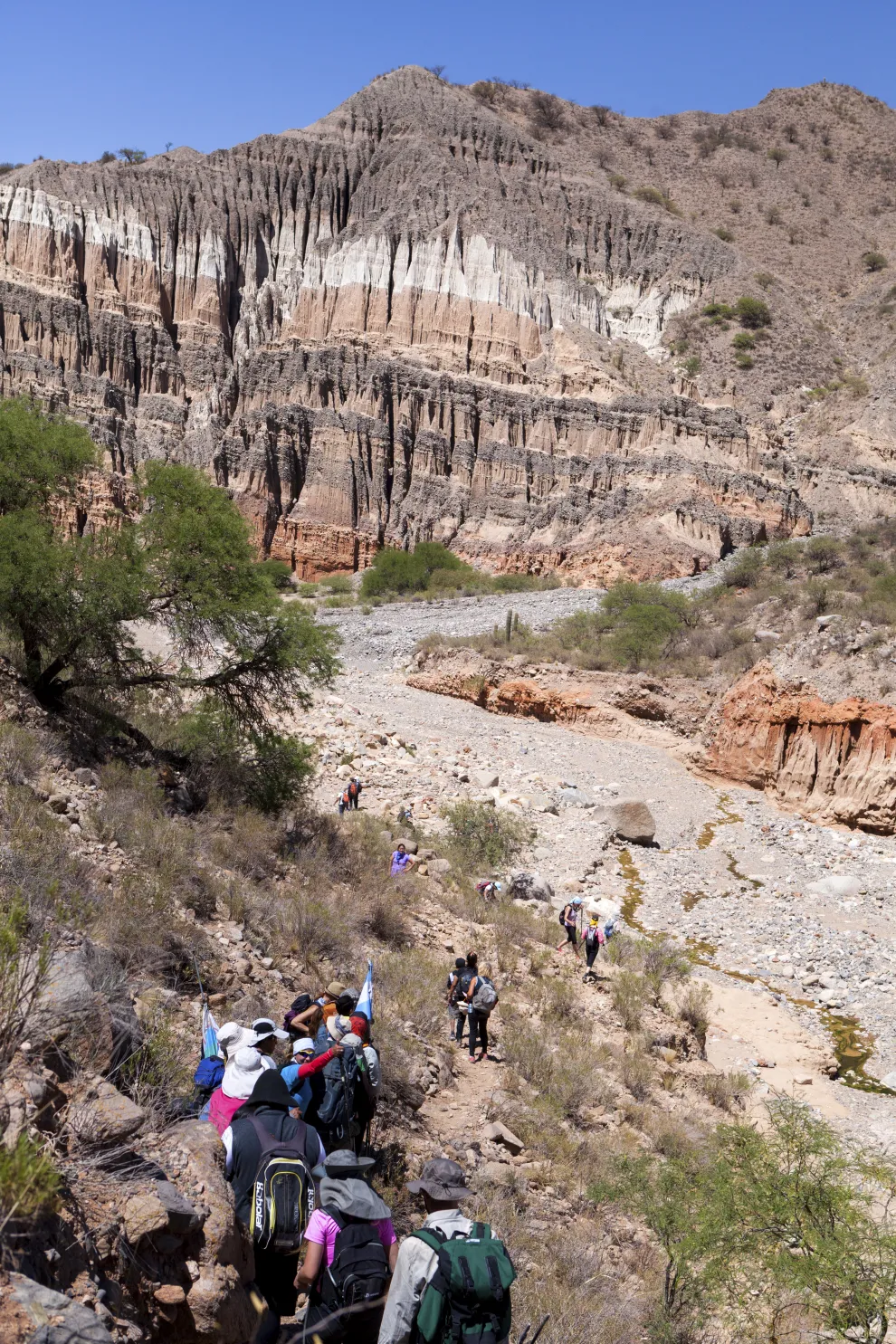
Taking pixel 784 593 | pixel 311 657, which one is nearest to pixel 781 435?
pixel 784 593

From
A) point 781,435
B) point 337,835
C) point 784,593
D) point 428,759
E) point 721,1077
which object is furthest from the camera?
point 781,435

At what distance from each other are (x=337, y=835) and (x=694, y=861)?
7.98m

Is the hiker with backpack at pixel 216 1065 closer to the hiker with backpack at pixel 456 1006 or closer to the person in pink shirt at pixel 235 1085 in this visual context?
the person in pink shirt at pixel 235 1085

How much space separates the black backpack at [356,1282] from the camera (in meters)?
3.13

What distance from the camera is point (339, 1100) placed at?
4449 mm

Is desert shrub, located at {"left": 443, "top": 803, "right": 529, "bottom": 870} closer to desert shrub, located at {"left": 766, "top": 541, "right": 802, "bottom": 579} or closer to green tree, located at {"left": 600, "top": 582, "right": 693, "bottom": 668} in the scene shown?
green tree, located at {"left": 600, "top": 582, "right": 693, "bottom": 668}

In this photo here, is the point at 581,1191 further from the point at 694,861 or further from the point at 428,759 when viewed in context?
the point at 428,759

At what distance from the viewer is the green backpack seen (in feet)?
9.38

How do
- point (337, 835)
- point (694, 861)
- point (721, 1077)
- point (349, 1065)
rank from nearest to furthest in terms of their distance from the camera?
point (349, 1065)
point (721, 1077)
point (337, 835)
point (694, 861)

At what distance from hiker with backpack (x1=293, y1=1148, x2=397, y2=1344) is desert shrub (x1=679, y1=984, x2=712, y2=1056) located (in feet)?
23.9

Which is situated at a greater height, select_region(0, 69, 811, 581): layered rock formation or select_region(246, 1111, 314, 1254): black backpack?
select_region(0, 69, 811, 581): layered rock formation

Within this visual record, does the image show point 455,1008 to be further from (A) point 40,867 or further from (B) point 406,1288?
(B) point 406,1288

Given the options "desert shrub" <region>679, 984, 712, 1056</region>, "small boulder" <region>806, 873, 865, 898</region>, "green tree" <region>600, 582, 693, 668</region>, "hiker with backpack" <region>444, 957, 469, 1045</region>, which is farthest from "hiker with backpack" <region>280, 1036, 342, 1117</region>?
"green tree" <region>600, 582, 693, 668</region>

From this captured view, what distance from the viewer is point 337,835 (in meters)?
11.4
